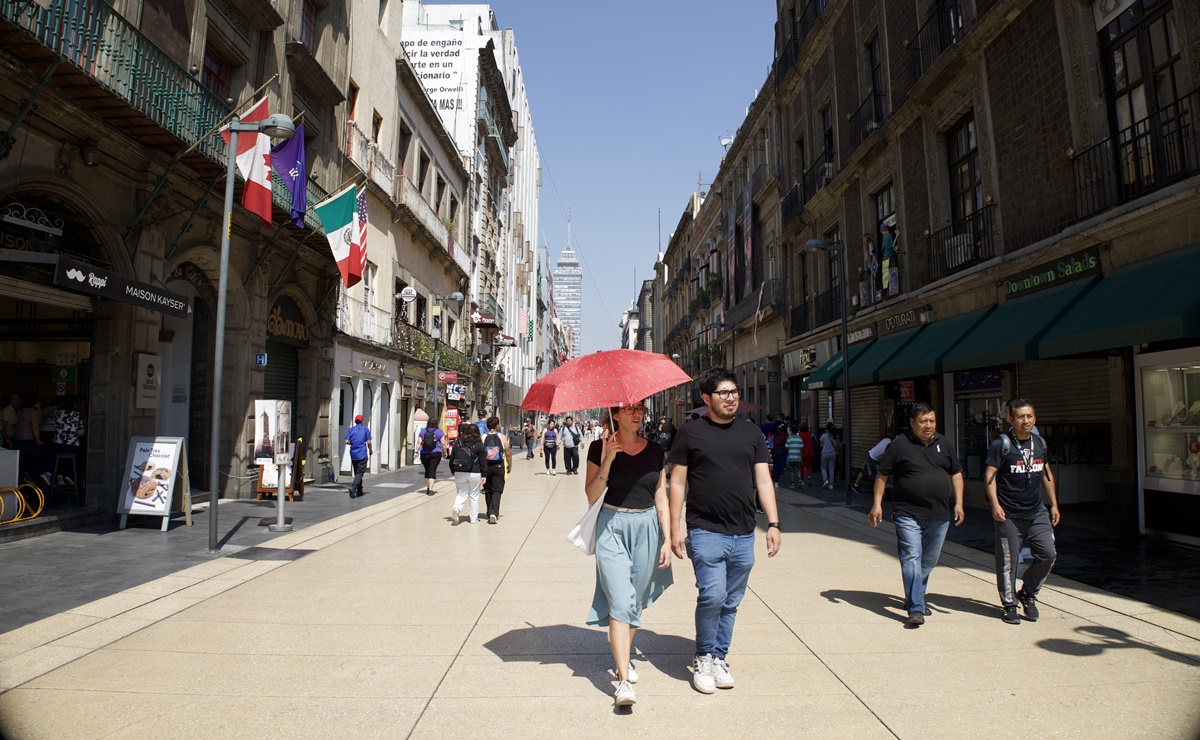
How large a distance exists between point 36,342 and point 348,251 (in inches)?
226

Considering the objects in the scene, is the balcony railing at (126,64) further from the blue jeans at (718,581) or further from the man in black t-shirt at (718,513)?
the blue jeans at (718,581)

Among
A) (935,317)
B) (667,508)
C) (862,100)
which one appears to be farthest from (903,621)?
(862,100)

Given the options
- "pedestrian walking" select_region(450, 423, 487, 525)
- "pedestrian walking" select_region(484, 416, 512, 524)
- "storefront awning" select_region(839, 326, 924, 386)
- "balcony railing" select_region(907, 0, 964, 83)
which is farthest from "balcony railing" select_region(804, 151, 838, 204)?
"pedestrian walking" select_region(450, 423, 487, 525)

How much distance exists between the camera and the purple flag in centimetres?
1396

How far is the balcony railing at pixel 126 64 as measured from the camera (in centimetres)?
884

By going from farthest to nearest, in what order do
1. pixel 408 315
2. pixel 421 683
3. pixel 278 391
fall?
pixel 408 315, pixel 278 391, pixel 421 683

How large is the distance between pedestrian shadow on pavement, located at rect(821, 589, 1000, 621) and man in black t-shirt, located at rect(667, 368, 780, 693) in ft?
7.68

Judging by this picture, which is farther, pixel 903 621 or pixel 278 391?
pixel 278 391

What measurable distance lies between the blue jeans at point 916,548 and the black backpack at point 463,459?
781cm

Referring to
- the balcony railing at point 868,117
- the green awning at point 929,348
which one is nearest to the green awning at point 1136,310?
the green awning at point 929,348

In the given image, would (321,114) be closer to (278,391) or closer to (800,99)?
(278,391)

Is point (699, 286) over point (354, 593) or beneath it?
over

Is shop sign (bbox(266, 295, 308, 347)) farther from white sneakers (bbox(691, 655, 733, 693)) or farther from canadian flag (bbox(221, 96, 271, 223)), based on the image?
white sneakers (bbox(691, 655, 733, 693))

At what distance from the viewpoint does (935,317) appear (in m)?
15.9
